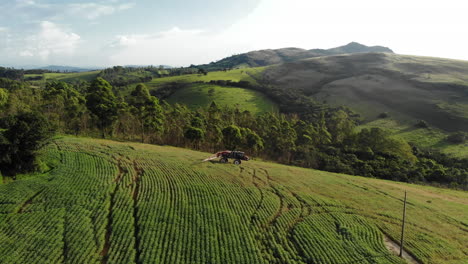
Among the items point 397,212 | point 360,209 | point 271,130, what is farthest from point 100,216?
point 271,130

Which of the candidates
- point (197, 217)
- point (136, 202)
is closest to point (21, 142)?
point (136, 202)

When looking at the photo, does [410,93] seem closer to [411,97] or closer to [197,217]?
[411,97]

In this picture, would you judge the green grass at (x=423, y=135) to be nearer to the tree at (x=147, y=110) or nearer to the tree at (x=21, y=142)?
the tree at (x=147, y=110)

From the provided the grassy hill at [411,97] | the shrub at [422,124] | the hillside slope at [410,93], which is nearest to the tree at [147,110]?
the grassy hill at [411,97]

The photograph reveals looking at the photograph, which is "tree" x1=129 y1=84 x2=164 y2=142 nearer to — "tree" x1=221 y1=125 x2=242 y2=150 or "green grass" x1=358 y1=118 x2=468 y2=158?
"tree" x1=221 y1=125 x2=242 y2=150

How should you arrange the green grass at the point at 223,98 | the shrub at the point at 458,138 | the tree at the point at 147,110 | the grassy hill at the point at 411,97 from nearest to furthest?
the tree at the point at 147,110 < the shrub at the point at 458,138 < the grassy hill at the point at 411,97 < the green grass at the point at 223,98

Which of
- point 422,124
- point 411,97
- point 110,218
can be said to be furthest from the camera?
point 411,97
